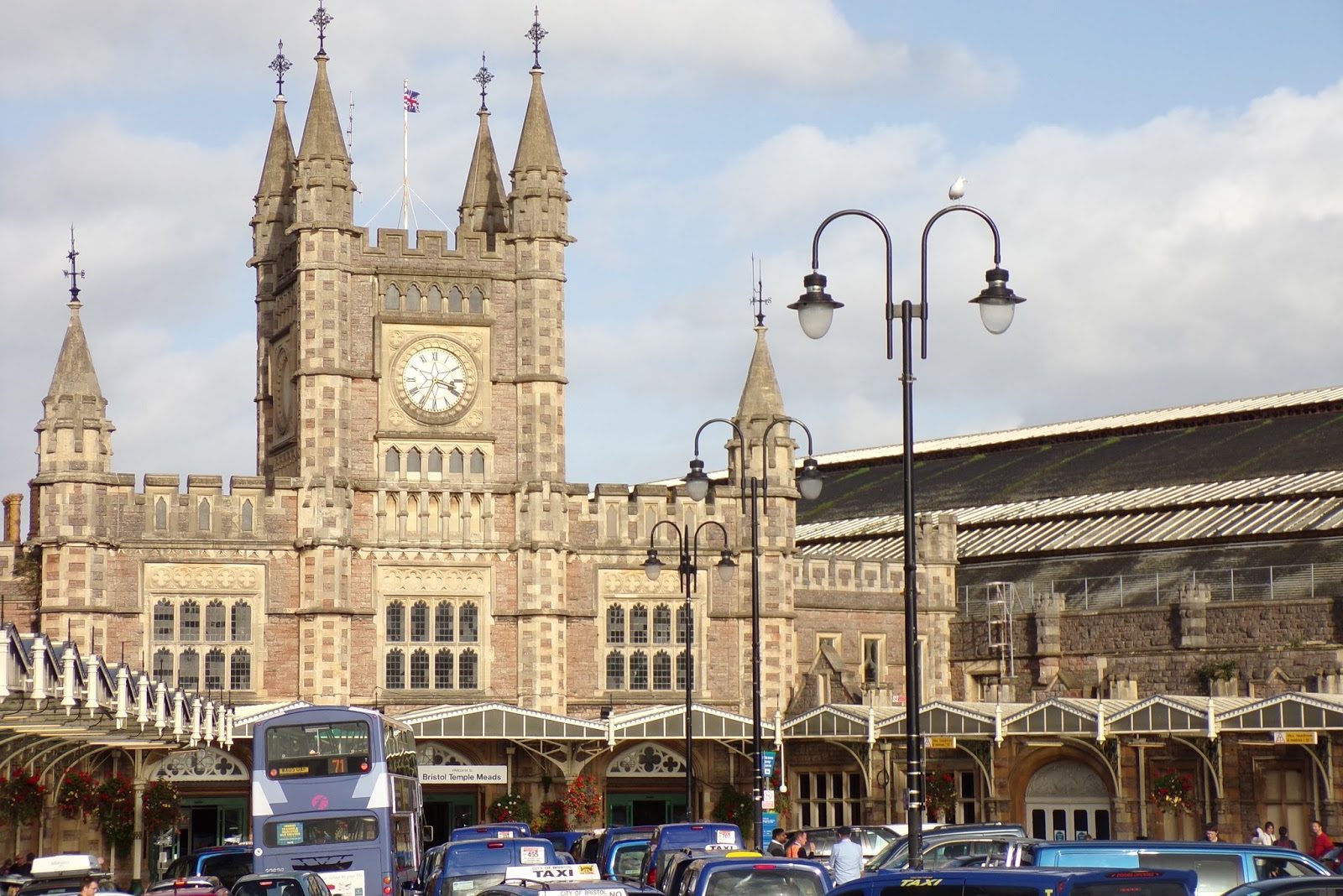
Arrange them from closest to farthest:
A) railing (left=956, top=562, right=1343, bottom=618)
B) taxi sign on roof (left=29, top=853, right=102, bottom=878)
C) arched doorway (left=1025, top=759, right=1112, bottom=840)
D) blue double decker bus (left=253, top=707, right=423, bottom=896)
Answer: blue double decker bus (left=253, top=707, right=423, bottom=896) < taxi sign on roof (left=29, top=853, right=102, bottom=878) < arched doorway (left=1025, top=759, right=1112, bottom=840) < railing (left=956, top=562, right=1343, bottom=618)

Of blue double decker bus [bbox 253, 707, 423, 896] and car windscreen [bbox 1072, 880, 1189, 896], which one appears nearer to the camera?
car windscreen [bbox 1072, 880, 1189, 896]

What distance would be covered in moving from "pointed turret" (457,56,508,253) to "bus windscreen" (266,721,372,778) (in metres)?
31.2

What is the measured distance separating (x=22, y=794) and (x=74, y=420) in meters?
13.2

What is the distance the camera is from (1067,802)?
62.4 metres

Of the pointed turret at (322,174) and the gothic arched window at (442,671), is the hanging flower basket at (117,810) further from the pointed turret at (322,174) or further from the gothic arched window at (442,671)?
the pointed turret at (322,174)

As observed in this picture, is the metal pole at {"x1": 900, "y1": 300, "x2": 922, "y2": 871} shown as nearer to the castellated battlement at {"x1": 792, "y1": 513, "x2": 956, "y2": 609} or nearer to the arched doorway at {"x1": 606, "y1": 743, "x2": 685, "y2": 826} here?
the arched doorway at {"x1": 606, "y1": 743, "x2": 685, "y2": 826}

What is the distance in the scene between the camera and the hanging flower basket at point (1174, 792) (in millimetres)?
57281

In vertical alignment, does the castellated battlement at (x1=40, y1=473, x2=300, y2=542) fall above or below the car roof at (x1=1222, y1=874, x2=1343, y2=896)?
above

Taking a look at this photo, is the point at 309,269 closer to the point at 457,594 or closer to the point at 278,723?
the point at 457,594

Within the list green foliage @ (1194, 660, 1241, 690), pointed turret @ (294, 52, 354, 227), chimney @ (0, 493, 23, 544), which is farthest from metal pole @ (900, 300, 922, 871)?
chimney @ (0, 493, 23, 544)

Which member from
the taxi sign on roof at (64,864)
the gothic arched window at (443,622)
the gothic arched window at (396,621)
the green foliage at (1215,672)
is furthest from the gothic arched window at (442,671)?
the taxi sign on roof at (64,864)

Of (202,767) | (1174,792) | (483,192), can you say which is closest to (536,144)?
(483,192)

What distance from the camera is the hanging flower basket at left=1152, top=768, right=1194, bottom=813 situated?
57281 mm

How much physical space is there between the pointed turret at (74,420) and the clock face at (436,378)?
884 cm
